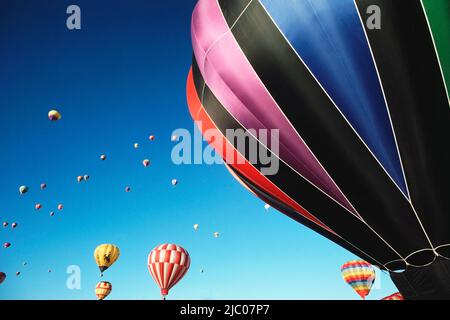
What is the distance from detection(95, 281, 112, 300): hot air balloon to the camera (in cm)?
1677

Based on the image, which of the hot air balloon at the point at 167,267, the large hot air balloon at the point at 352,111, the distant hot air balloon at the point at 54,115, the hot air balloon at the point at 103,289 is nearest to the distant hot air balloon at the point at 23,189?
the distant hot air balloon at the point at 54,115

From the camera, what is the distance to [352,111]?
5.30 m

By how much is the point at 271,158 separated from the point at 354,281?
32.9 ft

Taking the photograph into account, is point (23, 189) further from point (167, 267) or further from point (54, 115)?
point (167, 267)

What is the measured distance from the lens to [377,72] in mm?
4980

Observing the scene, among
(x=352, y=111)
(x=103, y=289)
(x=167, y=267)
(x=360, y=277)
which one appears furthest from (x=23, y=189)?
(x=360, y=277)

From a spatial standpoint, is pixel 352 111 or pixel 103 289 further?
pixel 103 289

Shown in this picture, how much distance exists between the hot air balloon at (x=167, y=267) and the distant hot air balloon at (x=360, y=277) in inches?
259

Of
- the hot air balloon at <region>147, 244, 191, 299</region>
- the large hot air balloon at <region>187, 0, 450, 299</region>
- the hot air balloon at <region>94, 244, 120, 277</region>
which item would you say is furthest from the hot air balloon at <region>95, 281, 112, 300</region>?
the large hot air balloon at <region>187, 0, 450, 299</region>

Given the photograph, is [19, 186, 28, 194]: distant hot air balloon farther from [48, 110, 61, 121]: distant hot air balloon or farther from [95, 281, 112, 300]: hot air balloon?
[95, 281, 112, 300]: hot air balloon

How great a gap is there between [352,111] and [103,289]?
1565 cm

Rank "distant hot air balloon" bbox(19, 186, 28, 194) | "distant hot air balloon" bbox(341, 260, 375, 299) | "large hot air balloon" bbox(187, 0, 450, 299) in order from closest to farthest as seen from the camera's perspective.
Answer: "large hot air balloon" bbox(187, 0, 450, 299) < "distant hot air balloon" bbox(19, 186, 28, 194) < "distant hot air balloon" bbox(341, 260, 375, 299)

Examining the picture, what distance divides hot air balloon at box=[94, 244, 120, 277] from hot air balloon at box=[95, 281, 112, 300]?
2.40 meters

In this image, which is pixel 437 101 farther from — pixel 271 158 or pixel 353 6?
pixel 271 158
